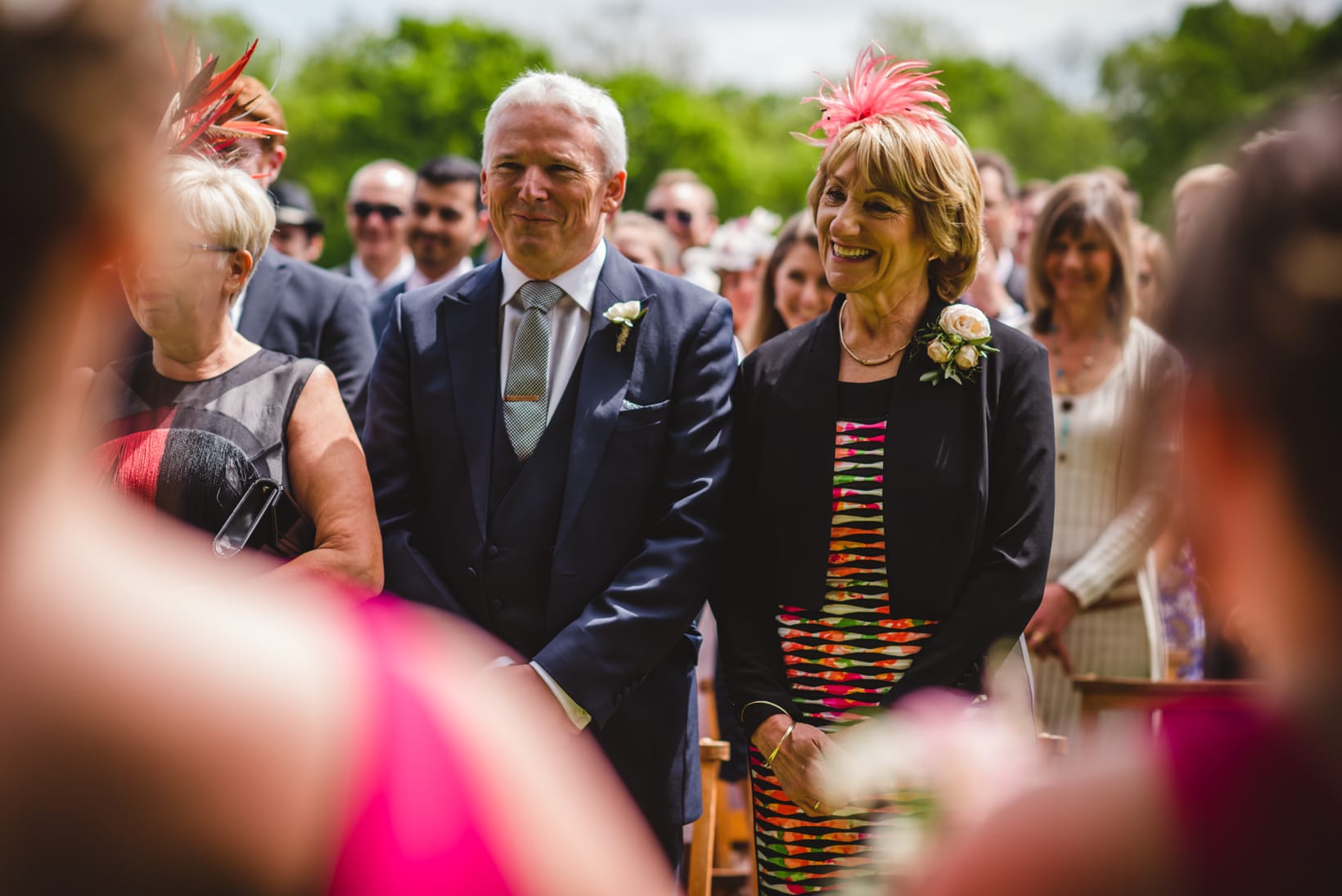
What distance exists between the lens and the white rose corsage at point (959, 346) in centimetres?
342

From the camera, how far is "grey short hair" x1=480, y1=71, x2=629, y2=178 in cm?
374

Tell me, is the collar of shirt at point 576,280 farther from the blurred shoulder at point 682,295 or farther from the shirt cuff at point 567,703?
the shirt cuff at point 567,703

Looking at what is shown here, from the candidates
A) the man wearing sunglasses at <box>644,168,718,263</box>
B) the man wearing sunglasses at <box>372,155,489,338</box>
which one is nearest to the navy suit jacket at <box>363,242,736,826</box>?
the man wearing sunglasses at <box>372,155,489,338</box>

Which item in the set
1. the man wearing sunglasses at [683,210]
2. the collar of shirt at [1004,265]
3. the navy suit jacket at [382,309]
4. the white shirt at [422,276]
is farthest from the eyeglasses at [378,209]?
the collar of shirt at [1004,265]

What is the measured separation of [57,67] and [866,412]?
2723 mm

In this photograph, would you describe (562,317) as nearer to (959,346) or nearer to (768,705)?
(959,346)

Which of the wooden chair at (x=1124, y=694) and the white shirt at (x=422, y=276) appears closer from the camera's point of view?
the wooden chair at (x=1124, y=694)

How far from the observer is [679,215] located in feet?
30.5

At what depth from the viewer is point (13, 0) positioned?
973 mm

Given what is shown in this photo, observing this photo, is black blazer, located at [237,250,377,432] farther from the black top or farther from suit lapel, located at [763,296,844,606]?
suit lapel, located at [763,296,844,606]

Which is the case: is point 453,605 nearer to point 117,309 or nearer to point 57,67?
point 117,309

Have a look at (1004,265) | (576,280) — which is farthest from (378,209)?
(576,280)

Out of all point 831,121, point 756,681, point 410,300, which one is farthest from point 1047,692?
point 410,300

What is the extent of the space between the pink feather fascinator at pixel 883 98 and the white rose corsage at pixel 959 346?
0.52 m
